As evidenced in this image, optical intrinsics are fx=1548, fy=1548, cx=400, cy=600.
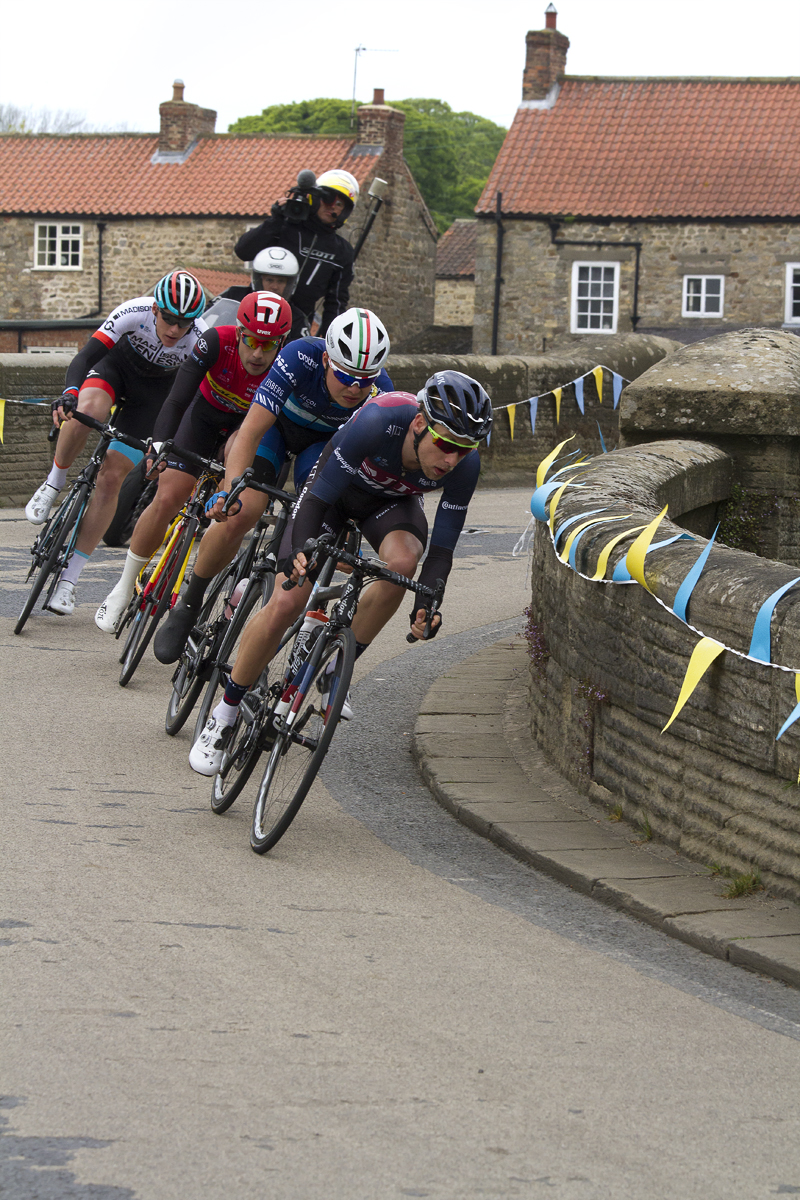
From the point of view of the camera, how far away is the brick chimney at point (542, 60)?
42438 mm

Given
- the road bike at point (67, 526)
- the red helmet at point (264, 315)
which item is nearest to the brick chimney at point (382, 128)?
the road bike at point (67, 526)

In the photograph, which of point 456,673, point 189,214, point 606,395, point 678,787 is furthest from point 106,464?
point 189,214

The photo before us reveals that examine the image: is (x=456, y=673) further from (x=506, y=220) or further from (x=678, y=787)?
(x=506, y=220)

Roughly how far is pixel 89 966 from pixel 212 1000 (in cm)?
41

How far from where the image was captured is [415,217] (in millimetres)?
49719

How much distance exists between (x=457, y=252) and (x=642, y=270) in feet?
95.2

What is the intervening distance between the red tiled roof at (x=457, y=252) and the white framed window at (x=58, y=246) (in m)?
22.5

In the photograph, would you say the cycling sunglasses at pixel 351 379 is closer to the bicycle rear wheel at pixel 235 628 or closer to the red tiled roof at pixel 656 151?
the bicycle rear wheel at pixel 235 628

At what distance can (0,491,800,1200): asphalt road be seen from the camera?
3.22 m

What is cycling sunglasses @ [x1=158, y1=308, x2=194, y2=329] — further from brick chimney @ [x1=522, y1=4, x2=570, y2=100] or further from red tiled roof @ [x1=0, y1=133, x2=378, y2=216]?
red tiled roof @ [x1=0, y1=133, x2=378, y2=216]

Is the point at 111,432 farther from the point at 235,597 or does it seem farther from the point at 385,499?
the point at 385,499

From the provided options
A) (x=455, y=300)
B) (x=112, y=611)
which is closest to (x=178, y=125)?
(x=455, y=300)

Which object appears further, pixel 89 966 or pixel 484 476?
pixel 484 476

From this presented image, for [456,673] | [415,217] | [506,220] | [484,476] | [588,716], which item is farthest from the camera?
[415,217]
